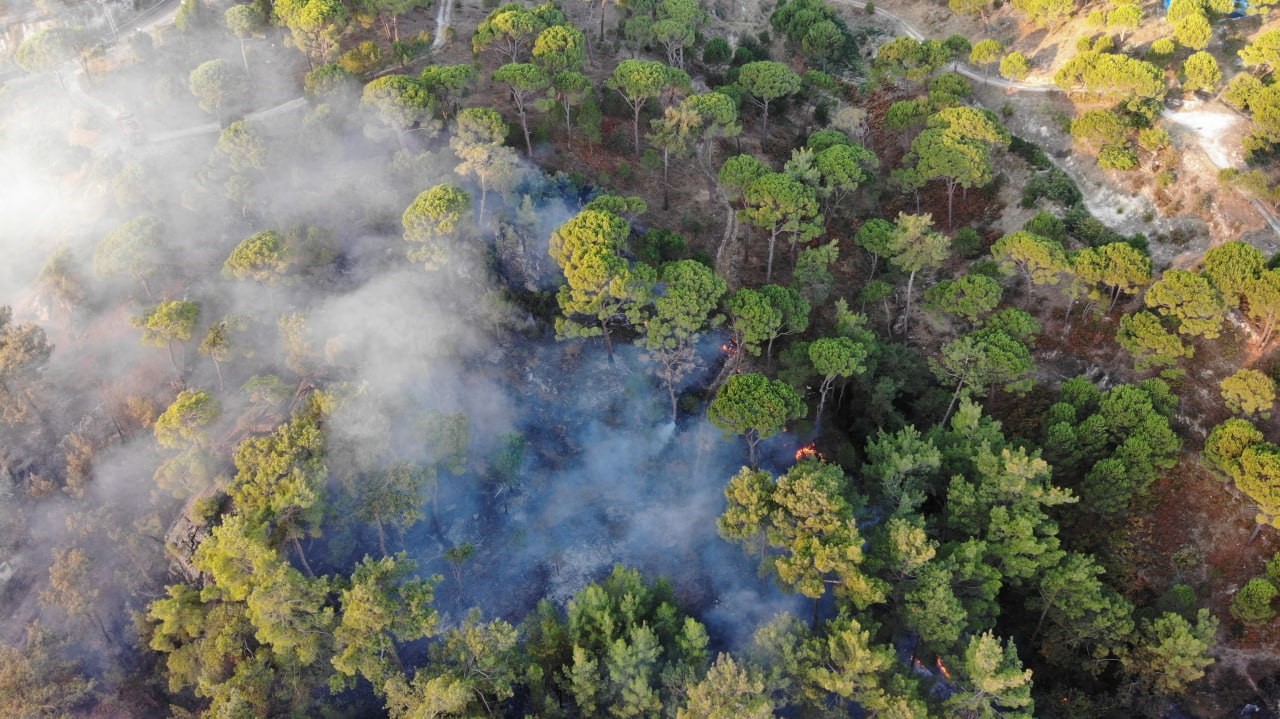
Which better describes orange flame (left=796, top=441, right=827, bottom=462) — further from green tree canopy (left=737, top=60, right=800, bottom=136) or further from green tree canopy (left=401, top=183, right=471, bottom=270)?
green tree canopy (left=737, top=60, right=800, bottom=136)

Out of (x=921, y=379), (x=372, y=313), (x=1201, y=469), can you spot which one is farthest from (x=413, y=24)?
(x=1201, y=469)

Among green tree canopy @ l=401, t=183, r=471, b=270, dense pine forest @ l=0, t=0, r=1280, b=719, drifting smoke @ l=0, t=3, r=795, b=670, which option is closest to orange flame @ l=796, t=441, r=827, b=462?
dense pine forest @ l=0, t=0, r=1280, b=719

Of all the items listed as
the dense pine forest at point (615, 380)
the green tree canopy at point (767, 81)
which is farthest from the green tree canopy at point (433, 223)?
the green tree canopy at point (767, 81)

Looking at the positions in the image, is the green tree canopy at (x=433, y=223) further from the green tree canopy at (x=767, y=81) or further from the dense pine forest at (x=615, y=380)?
the green tree canopy at (x=767, y=81)

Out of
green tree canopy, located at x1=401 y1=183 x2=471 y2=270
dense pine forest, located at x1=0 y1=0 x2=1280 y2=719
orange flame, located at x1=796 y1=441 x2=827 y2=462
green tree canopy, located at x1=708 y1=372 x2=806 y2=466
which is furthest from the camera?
orange flame, located at x1=796 y1=441 x2=827 y2=462

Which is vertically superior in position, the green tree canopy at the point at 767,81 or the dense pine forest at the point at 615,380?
the green tree canopy at the point at 767,81

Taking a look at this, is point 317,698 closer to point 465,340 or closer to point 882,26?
point 465,340
